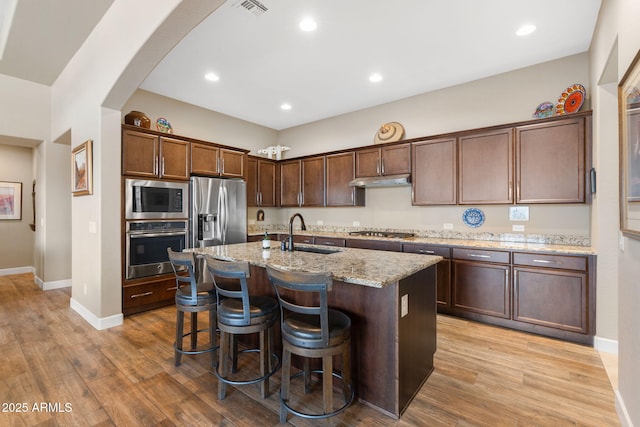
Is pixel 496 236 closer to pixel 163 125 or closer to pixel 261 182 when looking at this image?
pixel 261 182

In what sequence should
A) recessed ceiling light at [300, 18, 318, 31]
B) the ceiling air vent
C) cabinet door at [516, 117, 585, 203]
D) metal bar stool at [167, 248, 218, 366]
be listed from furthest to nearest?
1. cabinet door at [516, 117, 585, 203]
2. recessed ceiling light at [300, 18, 318, 31]
3. the ceiling air vent
4. metal bar stool at [167, 248, 218, 366]

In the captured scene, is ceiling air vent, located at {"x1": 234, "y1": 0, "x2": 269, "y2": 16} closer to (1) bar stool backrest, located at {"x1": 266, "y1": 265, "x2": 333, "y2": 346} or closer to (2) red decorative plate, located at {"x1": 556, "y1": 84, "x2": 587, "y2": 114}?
(1) bar stool backrest, located at {"x1": 266, "y1": 265, "x2": 333, "y2": 346}

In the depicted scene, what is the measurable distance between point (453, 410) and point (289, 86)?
412 centimetres

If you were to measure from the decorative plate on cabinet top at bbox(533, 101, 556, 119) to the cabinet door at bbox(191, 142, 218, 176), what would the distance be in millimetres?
4397

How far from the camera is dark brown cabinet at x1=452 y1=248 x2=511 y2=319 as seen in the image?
3.21 m

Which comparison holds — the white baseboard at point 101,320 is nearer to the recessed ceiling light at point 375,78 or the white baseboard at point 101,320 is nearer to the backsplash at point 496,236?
the backsplash at point 496,236

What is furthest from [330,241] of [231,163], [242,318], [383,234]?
[242,318]

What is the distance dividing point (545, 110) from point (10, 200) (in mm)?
9223

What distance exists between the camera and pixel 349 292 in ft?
6.72

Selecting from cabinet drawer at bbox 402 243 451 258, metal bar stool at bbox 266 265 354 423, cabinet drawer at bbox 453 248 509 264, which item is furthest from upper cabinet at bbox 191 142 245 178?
cabinet drawer at bbox 453 248 509 264

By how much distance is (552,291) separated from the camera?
2.96 metres

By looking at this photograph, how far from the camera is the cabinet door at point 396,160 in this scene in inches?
169

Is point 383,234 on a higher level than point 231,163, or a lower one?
lower

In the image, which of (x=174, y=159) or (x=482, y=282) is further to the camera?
(x=174, y=159)
